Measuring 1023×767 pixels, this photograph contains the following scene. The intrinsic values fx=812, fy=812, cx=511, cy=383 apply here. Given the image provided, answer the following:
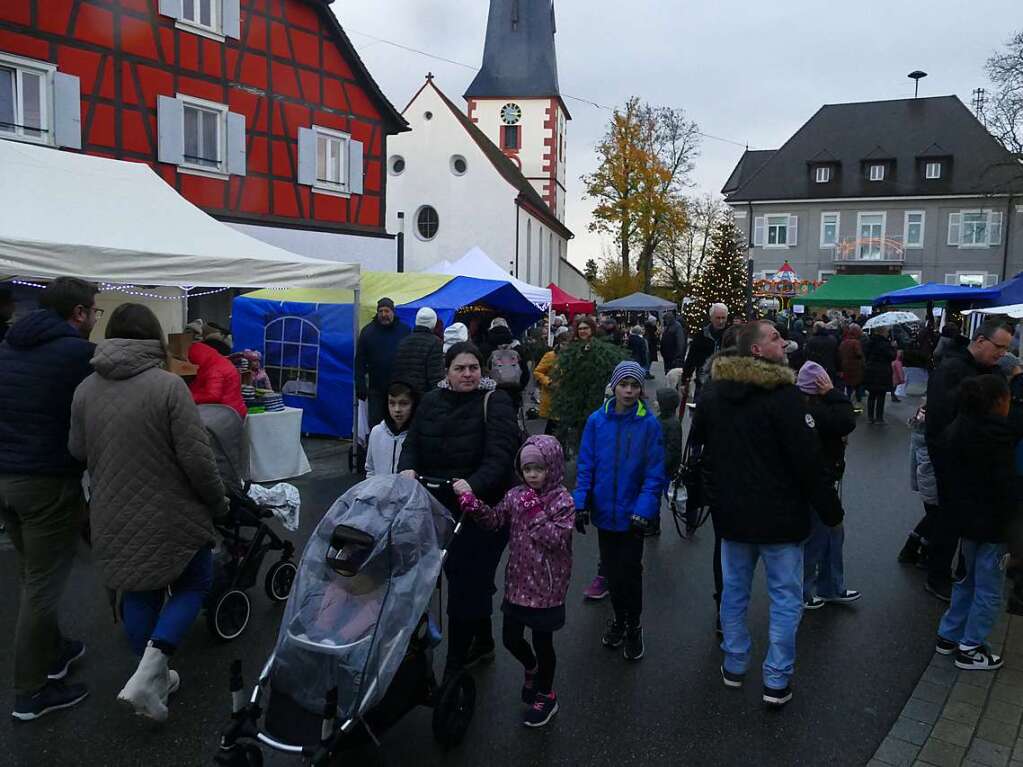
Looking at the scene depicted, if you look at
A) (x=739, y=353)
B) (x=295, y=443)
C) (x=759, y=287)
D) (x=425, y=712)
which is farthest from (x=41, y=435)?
(x=759, y=287)

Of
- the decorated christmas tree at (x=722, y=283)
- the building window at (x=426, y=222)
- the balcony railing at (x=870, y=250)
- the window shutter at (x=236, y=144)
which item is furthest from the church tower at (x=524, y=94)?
the window shutter at (x=236, y=144)

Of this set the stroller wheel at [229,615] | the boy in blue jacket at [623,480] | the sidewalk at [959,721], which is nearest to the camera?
the sidewalk at [959,721]

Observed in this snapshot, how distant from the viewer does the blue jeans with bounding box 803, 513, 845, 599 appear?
523 centimetres

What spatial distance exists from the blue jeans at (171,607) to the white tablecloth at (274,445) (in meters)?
4.42

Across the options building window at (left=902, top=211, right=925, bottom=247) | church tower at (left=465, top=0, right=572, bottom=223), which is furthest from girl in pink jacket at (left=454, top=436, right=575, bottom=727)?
church tower at (left=465, top=0, right=572, bottom=223)

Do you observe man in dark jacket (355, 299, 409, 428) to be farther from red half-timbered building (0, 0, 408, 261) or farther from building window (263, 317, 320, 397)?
red half-timbered building (0, 0, 408, 261)

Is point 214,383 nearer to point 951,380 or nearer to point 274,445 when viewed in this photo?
point 274,445

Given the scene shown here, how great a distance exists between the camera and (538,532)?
12.0ft

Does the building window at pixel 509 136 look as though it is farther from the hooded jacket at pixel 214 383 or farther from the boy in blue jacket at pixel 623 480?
the boy in blue jacket at pixel 623 480

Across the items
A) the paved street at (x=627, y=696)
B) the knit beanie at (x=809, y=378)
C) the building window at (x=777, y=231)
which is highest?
the building window at (x=777, y=231)

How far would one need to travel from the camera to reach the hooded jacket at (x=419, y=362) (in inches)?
311

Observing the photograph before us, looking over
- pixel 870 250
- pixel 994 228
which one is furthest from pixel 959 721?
pixel 994 228

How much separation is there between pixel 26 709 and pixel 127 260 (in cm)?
415

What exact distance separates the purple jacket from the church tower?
47432mm
